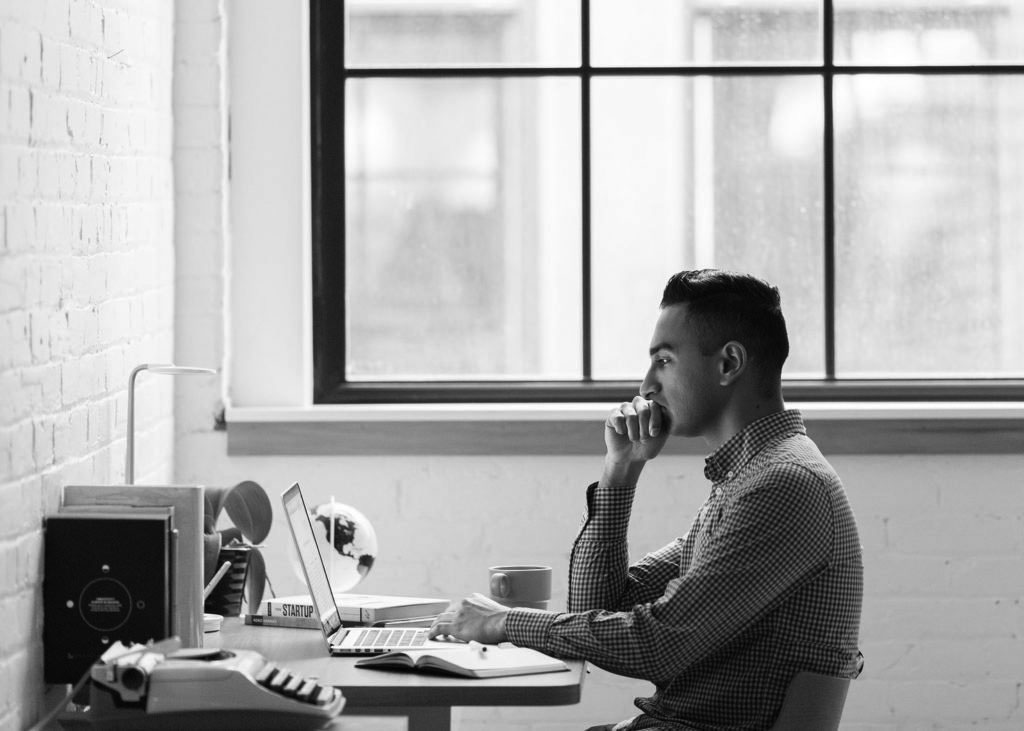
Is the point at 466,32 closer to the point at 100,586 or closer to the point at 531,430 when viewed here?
the point at 531,430

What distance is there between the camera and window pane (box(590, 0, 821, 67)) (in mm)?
3338

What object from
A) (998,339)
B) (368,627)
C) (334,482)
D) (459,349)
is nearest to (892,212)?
(998,339)

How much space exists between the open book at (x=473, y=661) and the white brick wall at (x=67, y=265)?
527mm

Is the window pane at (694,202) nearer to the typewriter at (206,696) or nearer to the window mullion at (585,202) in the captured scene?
the window mullion at (585,202)

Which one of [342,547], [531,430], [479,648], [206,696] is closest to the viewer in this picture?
[206,696]

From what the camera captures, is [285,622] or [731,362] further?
[285,622]

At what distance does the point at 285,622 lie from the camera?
2430mm

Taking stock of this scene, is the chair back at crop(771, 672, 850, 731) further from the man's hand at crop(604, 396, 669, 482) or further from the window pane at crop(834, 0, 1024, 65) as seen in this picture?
the window pane at crop(834, 0, 1024, 65)

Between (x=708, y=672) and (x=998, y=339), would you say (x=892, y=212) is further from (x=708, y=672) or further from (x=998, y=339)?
(x=708, y=672)

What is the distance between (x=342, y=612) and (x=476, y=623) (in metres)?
0.34

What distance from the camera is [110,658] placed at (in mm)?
1790

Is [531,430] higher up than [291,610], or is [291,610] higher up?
[531,430]

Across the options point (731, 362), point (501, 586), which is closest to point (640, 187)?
point (731, 362)

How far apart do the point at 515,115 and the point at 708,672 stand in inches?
65.1
